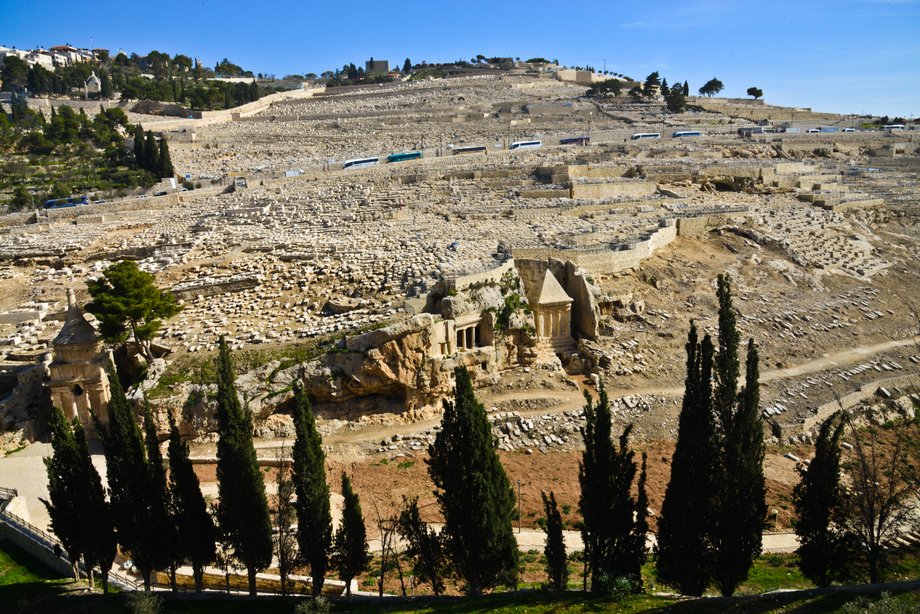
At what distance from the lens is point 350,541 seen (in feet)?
36.0

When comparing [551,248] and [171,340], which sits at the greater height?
[551,248]

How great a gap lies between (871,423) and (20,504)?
2180 cm

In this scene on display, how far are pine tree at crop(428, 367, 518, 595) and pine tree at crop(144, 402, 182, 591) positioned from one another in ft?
15.5

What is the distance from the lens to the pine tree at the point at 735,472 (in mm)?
10664

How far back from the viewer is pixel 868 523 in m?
10.6

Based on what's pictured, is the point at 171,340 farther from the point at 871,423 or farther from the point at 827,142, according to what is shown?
the point at 827,142

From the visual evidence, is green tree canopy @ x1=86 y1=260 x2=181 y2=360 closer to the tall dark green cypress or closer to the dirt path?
the dirt path

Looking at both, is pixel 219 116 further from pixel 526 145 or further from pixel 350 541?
pixel 350 541

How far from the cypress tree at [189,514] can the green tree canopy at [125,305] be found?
22.8 ft

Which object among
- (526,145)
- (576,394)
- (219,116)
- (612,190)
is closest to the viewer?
(576,394)

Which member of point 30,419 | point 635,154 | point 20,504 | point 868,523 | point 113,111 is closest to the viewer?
point 868,523

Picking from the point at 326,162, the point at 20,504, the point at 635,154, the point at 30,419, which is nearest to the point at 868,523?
the point at 20,504

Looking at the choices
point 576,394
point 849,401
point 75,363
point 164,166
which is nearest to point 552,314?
point 576,394

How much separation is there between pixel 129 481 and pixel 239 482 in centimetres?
191
